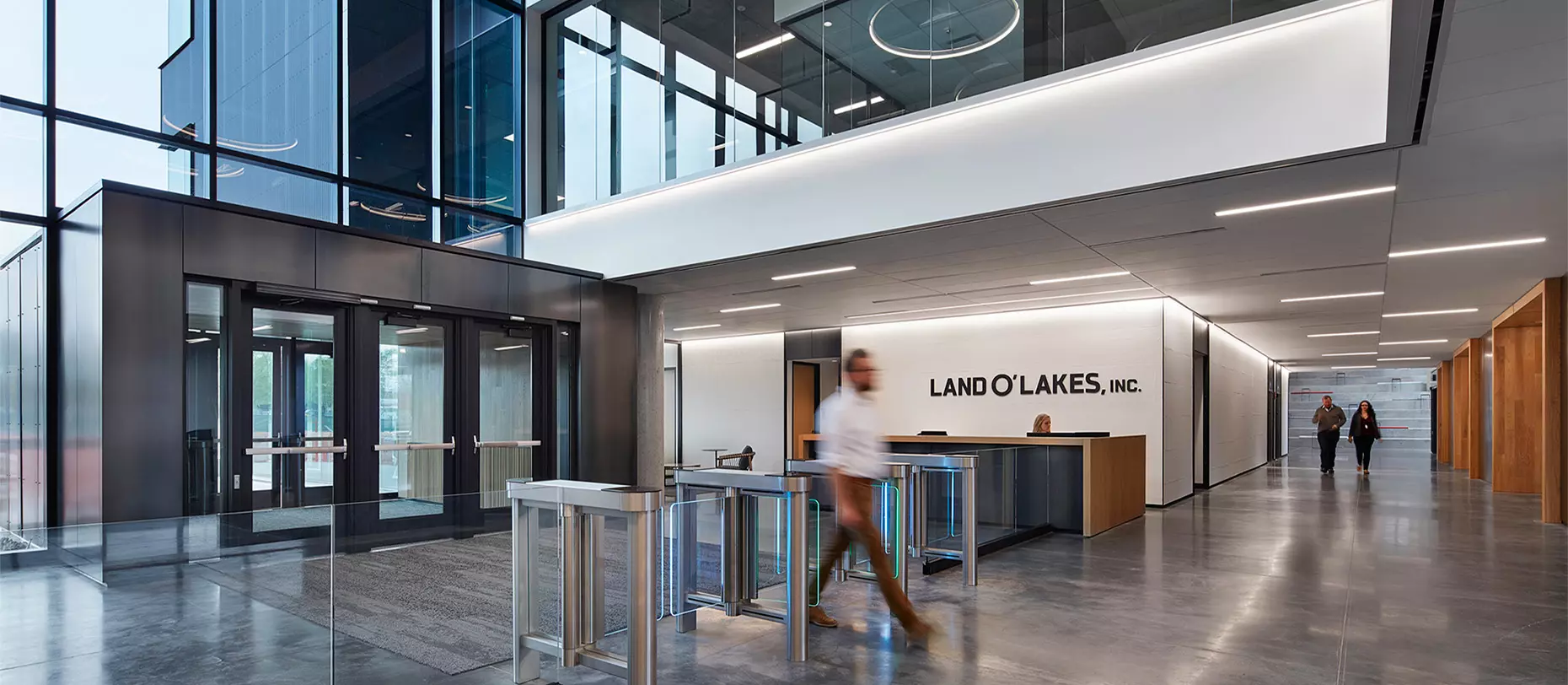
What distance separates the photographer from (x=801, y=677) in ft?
13.5

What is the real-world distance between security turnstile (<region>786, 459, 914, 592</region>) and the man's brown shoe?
84cm

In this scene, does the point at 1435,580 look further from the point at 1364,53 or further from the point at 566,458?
the point at 566,458

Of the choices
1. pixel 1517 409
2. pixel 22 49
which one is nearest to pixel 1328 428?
pixel 1517 409

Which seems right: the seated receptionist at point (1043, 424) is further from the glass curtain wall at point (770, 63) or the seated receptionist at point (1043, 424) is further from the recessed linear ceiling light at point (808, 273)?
the glass curtain wall at point (770, 63)

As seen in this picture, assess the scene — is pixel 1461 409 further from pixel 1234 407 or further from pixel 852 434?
pixel 852 434

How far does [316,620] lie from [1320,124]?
6.34m

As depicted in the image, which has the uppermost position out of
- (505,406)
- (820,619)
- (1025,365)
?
(1025,365)

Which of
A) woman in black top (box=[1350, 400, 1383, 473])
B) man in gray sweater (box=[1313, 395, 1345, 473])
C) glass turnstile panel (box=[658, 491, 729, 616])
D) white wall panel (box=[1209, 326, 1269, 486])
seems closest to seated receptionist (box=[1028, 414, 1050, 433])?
white wall panel (box=[1209, 326, 1269, 486])

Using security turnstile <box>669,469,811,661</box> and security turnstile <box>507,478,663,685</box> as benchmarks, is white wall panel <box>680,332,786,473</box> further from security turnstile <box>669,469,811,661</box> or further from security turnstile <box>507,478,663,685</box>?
security turnstile <box>507,478,663,685</box>

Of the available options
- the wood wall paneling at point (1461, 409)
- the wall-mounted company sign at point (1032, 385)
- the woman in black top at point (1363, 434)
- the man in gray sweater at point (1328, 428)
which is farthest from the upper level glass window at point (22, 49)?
the wood wall paneling at point (1461, 409)

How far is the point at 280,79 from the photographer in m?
9.12

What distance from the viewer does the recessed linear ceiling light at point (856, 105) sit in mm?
7977

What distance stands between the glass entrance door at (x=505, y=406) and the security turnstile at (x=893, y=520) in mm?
4218

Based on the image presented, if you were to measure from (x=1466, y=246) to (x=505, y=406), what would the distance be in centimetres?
999
